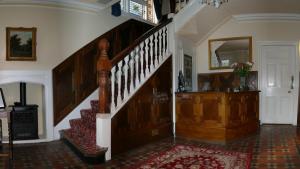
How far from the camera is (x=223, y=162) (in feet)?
12.8

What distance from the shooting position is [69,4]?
5.91 meters

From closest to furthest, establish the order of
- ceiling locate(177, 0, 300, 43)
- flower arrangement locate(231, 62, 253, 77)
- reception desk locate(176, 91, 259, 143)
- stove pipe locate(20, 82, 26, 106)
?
reception desk locate(176, 91, 259, 143), stove pipe locate(20, 82, 26, 106), ceiling locate(177, 0, 300, 43), flower arrangement locate(231, 62, 253, 77)

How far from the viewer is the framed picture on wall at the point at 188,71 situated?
22.2 ft

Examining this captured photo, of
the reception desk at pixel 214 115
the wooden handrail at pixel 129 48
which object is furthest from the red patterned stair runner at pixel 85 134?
the reception desk at pixel 214 115

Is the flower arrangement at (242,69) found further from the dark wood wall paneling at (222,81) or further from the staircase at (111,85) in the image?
the staircase at (111,85)

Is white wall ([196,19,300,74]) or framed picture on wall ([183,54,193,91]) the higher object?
white wall ([196,19,300,74])

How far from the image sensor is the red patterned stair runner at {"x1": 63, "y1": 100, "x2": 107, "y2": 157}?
4.03 m

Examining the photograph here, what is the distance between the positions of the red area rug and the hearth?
270 centimetres

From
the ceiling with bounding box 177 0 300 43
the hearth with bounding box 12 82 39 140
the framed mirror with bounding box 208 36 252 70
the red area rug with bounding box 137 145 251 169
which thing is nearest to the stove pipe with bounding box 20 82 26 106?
the hearth with bounding box 12 82 39 140

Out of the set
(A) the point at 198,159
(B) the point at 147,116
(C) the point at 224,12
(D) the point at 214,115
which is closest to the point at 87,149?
(B) the point at 147,116

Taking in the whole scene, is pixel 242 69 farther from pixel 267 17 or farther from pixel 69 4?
pixel 69 4

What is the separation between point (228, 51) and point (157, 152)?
12.9 ft

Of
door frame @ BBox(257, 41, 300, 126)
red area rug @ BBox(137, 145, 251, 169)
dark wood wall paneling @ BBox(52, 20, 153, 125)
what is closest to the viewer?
red area rug @ BBox(137, 145, 251, 169)

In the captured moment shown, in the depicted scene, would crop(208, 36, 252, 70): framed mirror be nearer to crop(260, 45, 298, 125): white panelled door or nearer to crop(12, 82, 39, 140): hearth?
crop(260, 45, 298, 125): white panelled door
